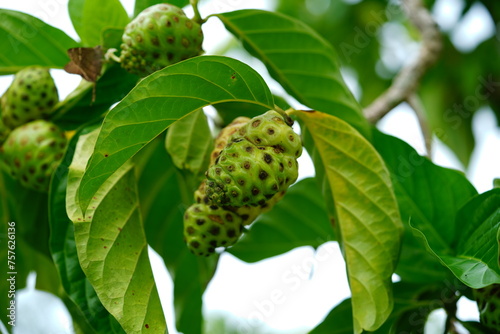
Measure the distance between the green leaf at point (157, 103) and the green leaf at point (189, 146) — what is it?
222 mm

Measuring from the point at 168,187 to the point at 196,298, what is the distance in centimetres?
32

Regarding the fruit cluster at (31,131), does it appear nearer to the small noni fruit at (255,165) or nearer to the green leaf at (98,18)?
the green leaf at (98,18)

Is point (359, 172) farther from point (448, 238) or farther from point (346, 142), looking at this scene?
point (448, 238)

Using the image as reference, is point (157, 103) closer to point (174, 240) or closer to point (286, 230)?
point (174, 240)

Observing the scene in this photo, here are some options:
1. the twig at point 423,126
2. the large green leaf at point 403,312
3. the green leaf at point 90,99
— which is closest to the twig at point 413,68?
the twig at point 423,126

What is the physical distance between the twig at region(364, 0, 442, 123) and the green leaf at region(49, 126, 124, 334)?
1.13 meters

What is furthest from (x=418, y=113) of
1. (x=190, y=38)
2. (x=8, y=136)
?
(x=8, y=136)

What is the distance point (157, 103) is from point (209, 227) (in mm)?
278

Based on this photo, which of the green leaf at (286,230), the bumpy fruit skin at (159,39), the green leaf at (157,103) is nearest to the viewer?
the green leaf at (157,103)

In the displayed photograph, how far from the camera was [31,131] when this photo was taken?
57.1 inches

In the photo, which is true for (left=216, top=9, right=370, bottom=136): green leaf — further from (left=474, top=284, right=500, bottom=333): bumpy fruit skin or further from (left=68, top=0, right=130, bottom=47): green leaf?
(left=474, top=284, right=500, bottom=333): bumpy fruit skin

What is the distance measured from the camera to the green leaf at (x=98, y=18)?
148 centimetres

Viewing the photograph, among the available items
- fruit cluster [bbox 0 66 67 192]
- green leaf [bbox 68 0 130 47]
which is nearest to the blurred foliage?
green leaf [bbox 68 0 130 47]

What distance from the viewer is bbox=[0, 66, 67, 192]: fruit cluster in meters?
1.44
